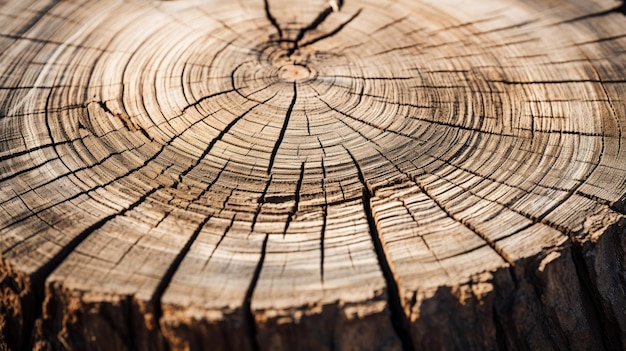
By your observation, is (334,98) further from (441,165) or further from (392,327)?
(392,327)

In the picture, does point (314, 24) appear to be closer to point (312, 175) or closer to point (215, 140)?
point (215, 140)

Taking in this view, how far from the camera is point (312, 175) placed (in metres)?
2.30

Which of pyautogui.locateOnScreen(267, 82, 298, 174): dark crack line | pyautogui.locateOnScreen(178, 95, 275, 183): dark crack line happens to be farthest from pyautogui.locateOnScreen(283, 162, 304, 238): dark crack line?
pyautogui.locateOnScreen(178, 95, 275, 183): dark crack line

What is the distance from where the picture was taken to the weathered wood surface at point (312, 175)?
175 cm

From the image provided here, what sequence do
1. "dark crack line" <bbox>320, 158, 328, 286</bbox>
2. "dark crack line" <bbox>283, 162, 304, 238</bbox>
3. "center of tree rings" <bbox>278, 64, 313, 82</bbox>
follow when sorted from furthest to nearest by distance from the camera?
"center of tree rings" <bbox>278, 64, 313, 82</bbox>, "dark crack line" <bbox>283, 162, 304, 238</bbox>, "dark crack line" <bbox>320, 158, 328, 286</bbox>

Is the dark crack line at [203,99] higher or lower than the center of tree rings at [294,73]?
lower

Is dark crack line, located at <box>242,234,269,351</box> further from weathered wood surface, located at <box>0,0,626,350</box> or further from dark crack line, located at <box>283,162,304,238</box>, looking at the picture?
dark crack line, located at <box>283,162,304,238</box>

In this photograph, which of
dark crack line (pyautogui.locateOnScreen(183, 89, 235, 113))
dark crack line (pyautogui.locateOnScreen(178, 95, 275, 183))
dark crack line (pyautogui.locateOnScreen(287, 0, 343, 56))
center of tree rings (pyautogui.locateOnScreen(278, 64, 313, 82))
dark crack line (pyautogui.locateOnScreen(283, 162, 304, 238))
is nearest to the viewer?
dark crack line (pyautogui.locateOnScreen(283, 162, 304, 238))

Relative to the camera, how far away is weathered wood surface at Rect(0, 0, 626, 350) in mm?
1752

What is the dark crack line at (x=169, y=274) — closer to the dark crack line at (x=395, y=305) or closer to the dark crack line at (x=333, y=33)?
the dark crack line at (x=395, y=305)

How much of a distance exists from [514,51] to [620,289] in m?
1.37

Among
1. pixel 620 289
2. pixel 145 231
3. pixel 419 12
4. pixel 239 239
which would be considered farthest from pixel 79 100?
pixel 620 289

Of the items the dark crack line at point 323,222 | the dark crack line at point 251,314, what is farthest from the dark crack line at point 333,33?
the dark crack line at point 251,314

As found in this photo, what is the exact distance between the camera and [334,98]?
9.09 feet
